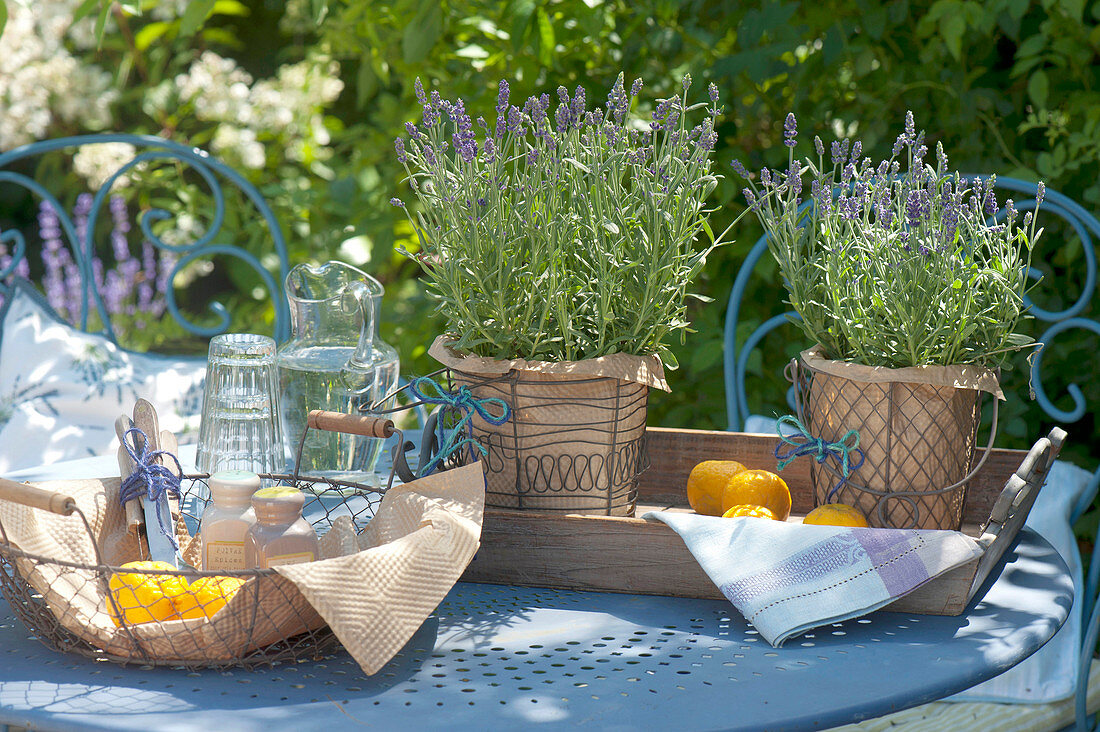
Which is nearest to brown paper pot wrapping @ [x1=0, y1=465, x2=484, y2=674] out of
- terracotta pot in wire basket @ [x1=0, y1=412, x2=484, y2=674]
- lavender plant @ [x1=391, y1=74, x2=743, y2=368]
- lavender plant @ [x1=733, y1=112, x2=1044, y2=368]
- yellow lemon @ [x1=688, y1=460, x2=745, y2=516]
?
terracotta pot in wire basket @ [x1=0, y1=412, x2=484, y2=674]

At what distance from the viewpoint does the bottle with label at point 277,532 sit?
86cm

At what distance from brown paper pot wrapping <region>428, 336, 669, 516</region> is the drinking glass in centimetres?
24

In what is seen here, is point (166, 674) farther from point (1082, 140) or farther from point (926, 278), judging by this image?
point (1082, 140)

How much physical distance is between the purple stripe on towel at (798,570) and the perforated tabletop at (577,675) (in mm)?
35

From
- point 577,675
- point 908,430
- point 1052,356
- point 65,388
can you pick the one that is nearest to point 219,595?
point 577,675

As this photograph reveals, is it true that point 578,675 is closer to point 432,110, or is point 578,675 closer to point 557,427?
point 557,427

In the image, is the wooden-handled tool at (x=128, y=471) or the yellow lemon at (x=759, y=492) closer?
the wooden-handled tool at (x=128, y=471)

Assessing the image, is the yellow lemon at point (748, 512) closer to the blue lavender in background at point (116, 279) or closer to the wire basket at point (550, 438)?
the wire basket at point (550, 438)

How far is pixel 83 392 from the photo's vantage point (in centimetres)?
194

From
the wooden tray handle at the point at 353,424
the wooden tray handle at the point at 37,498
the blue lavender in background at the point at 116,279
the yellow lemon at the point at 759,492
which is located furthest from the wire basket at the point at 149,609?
the blue lavender in background at the point at 116,279

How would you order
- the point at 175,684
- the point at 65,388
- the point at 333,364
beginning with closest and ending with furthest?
the point at 175,684 → the point at 333,364 → the point at 65,388

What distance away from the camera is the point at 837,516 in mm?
1039

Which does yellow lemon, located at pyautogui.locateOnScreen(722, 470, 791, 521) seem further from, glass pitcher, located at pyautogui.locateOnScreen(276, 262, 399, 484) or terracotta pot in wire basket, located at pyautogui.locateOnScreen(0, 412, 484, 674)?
glass pitcher, located at pyautogui.locateOnScreen(276, 262, 399, 484)

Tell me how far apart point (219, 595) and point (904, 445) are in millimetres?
658
